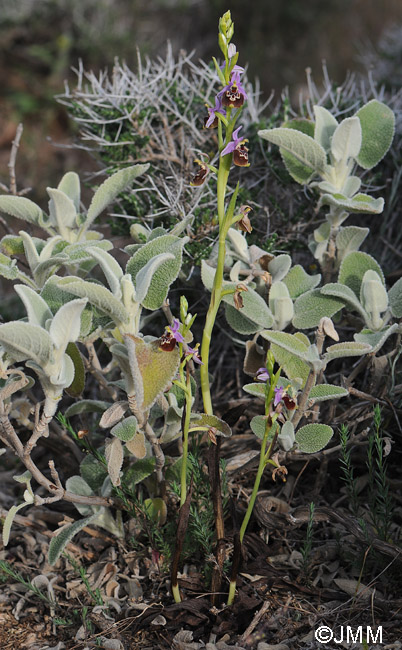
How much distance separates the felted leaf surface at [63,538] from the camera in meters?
1.17

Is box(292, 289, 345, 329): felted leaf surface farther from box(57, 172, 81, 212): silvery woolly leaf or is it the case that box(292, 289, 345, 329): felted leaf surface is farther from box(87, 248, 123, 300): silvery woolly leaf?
box(57, 172, 81, 212): silvery woolly leaf

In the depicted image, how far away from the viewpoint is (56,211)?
1.36 m

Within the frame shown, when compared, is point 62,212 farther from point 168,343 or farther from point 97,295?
point 168,343

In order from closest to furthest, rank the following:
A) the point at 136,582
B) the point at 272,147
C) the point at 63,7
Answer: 1. the point at 136,582
2. the point at 272,147
3. the point at 63,7

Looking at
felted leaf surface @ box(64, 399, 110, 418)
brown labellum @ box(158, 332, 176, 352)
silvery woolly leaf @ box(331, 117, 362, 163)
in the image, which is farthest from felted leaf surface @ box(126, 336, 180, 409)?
silvery woolly leaf @ box(331, 117, 362, 163)

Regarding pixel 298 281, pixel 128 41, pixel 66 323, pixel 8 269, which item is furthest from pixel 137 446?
pixel 128 41

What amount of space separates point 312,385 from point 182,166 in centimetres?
76

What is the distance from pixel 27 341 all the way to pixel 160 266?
0.25 metres

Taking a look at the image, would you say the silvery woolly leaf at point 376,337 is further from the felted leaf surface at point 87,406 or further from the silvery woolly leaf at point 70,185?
the silvery woolly leaf at point 70,185

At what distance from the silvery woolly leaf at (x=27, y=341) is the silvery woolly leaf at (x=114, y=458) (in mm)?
195

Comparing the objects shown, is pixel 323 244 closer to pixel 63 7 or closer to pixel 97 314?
pixel 97 314

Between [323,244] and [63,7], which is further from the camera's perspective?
[63,7]

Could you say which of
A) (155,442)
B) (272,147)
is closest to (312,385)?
(155,442)

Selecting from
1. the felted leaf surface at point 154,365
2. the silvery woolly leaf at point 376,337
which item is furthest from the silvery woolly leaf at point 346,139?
the felted leaf surface at point 154,365
